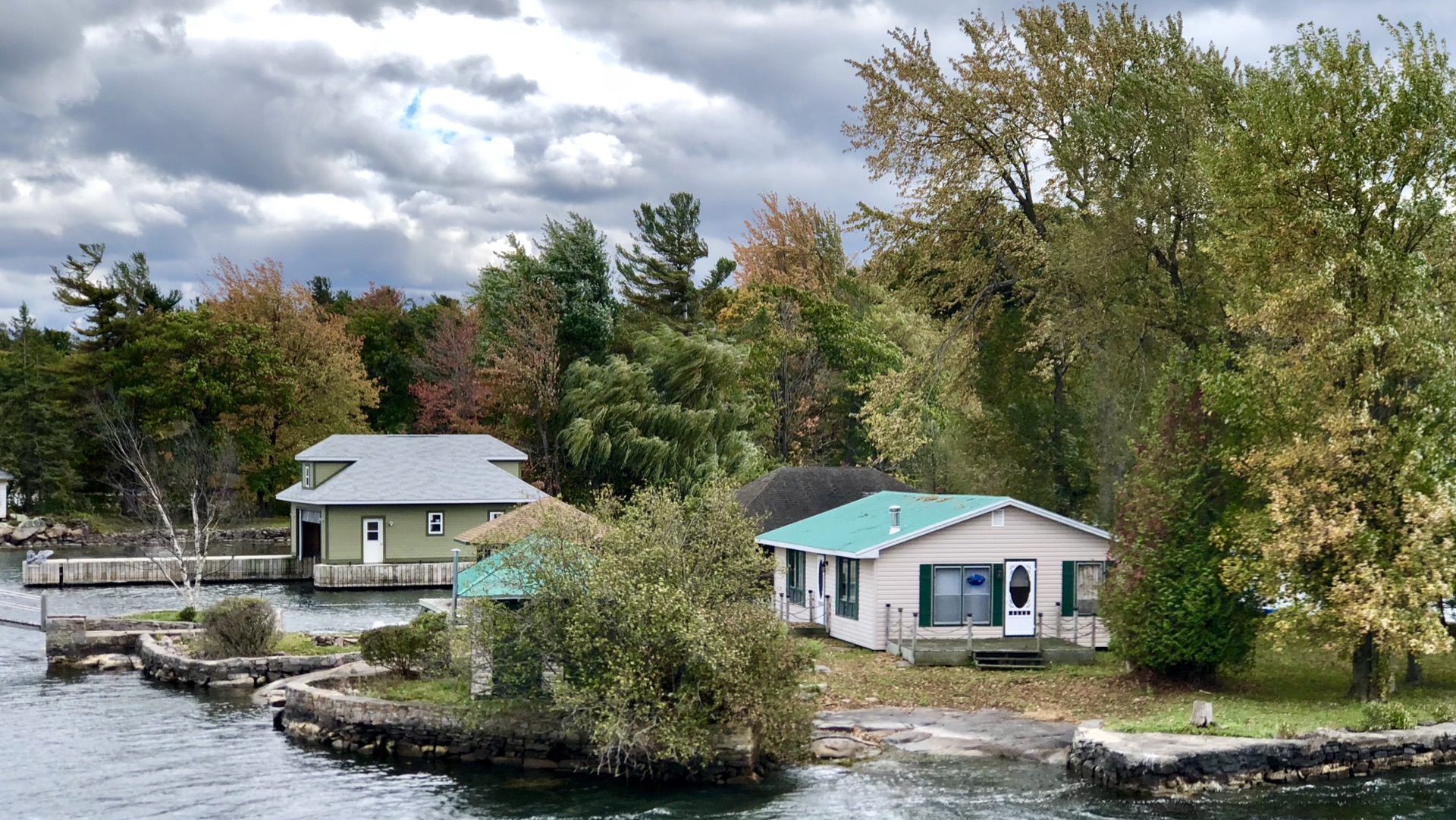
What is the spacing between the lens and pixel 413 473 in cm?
5666

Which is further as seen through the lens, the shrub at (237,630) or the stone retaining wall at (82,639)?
the stone retaining wall at (82,639)

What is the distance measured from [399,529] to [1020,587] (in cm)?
3045

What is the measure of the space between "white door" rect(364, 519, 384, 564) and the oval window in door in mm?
30547

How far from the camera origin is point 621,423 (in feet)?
195

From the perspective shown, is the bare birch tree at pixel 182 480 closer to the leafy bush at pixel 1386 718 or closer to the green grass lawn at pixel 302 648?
the green grass lawn at pixel 302 648

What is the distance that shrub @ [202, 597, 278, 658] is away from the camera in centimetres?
3347

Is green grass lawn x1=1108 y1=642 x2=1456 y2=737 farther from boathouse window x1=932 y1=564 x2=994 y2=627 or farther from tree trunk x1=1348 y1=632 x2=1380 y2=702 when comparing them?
boathouse window x1=932 y1=564 x2=994 y2=627

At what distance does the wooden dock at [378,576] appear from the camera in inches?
2068

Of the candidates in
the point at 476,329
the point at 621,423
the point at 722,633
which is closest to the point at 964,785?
the point at 722,633

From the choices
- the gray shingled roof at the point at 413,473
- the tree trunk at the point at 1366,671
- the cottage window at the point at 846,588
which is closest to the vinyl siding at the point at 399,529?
the gray shingled roof at the point at 413,473

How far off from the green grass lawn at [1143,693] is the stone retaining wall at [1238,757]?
51 centimetres

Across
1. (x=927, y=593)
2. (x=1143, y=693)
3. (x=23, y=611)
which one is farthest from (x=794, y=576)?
(x=23, y=611)

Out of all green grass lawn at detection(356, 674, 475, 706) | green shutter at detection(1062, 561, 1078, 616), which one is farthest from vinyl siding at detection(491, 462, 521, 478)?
green grass lawn at detection(356, 674, 475, 706)

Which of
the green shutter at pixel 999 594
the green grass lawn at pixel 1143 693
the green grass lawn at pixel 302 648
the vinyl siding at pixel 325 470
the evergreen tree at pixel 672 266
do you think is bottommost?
the green grass lawn at pixel 1143 693
